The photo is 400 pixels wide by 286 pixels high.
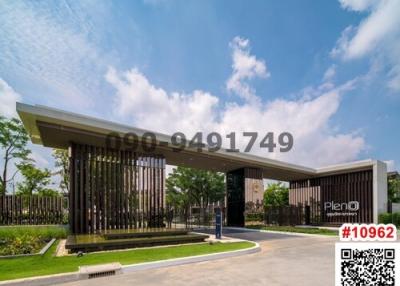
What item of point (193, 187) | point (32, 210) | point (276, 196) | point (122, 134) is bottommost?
point (276, 196)

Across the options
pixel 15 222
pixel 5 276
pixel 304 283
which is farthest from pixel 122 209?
pixel 304 283

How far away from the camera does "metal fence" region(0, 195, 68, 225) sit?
45.2 feet

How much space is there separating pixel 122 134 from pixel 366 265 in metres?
11.4

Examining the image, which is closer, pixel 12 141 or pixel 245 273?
pixel 245 273

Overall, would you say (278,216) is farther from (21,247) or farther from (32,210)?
(21,247)

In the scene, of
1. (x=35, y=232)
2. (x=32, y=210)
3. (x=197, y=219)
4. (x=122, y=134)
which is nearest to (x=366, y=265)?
A: (x=122, y=134)

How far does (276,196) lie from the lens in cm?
3934

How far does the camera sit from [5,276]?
21.2 feet

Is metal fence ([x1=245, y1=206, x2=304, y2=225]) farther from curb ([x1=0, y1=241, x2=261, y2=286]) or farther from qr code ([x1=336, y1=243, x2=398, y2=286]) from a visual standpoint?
qr code ([x1=336, y1=243, x2=398, y2=286])

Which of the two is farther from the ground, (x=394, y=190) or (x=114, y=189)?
(x=114, y=189)

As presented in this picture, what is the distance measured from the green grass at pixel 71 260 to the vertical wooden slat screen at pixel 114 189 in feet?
12.2

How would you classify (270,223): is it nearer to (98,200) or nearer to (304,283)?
(98,200)

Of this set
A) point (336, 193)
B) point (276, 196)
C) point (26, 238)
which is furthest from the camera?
point (276, 196)

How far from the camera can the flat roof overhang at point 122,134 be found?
11516 millimetres
